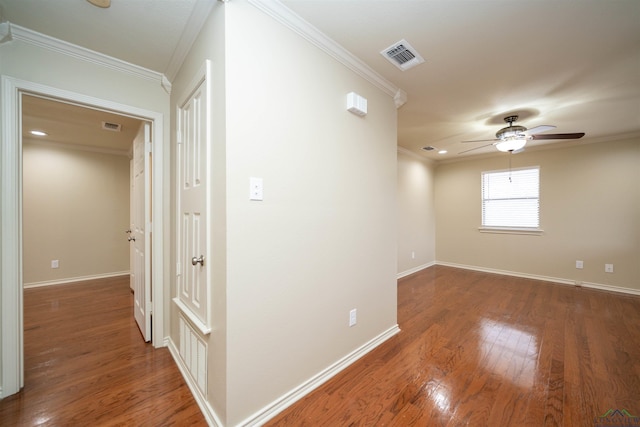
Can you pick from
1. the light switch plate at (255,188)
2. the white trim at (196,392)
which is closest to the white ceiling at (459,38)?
the light switch plate at (255,188)

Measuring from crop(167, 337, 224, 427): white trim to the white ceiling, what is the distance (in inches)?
94.7

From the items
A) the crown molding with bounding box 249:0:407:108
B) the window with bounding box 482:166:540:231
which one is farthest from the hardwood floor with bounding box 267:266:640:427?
the crown molding with bounding box 249:0:407:108

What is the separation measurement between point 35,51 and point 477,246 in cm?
670

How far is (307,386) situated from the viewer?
5.57ft

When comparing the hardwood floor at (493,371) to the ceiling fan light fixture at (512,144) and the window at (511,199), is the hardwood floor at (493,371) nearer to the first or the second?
the window at (511,199)

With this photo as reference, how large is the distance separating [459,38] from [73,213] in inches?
236

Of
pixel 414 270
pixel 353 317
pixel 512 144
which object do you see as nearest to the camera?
pixel 353 317

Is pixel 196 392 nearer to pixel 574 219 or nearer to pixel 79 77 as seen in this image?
pixel 79 77

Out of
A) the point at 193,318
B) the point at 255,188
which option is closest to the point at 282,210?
the point at 255,188

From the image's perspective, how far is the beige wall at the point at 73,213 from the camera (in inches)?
154

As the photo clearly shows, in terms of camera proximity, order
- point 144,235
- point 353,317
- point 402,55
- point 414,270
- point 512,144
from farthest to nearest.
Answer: point 414,270 → point 512,144 → point 144,235 → point 353,317 → point 402,55

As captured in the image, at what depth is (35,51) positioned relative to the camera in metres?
1.71

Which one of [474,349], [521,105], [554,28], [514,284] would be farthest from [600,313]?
[554,28]

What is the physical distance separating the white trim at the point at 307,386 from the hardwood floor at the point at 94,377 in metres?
0.33
